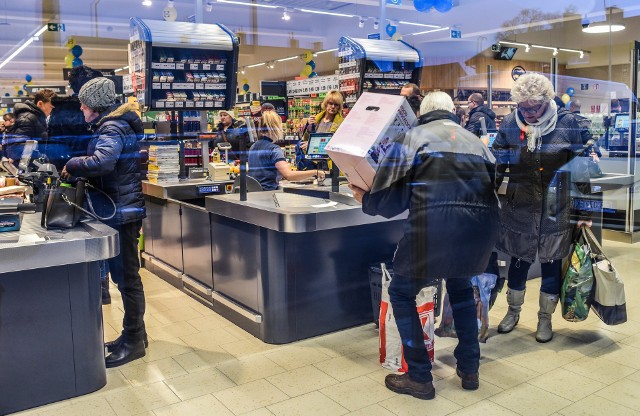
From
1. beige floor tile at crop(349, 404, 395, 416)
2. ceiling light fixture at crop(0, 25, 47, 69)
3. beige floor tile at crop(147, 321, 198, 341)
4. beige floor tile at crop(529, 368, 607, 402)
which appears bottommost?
beige floor tile at crop(349, 404, 395, 416)

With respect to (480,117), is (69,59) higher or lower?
higher

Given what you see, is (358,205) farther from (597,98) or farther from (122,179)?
(597,98)

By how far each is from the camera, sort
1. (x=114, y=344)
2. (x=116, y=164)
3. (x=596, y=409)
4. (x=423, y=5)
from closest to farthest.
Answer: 1. (x=596, y=409)
2. (x=116, y=164)
3. (x=114, y=344)
4. (x=423, y=5)

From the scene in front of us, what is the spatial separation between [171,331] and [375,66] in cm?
238

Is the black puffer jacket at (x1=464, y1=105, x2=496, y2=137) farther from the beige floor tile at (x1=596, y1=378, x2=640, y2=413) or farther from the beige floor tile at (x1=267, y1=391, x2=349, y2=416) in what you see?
the beige floor tile at (x1=267, y1=391, x2=349, y2=416)

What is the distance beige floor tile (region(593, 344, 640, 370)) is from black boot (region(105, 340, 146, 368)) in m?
2.40

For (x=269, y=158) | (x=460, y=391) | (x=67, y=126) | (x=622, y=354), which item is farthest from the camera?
(x=269, y=158)

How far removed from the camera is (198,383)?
271 cm

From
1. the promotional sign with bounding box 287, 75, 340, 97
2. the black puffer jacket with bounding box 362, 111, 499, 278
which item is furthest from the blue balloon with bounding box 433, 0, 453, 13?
the black puffer jacket with bounding box 362, 111, 499, 278

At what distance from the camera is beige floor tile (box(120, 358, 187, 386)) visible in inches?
109

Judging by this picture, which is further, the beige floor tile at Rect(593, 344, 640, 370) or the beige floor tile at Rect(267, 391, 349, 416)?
the beige floor tile at Rect(593, 344, 640, 370)

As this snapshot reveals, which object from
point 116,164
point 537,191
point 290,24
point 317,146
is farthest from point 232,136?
point 537,191

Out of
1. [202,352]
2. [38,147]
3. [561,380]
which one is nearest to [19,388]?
[202,352]

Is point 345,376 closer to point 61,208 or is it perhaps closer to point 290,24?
point 61,208
